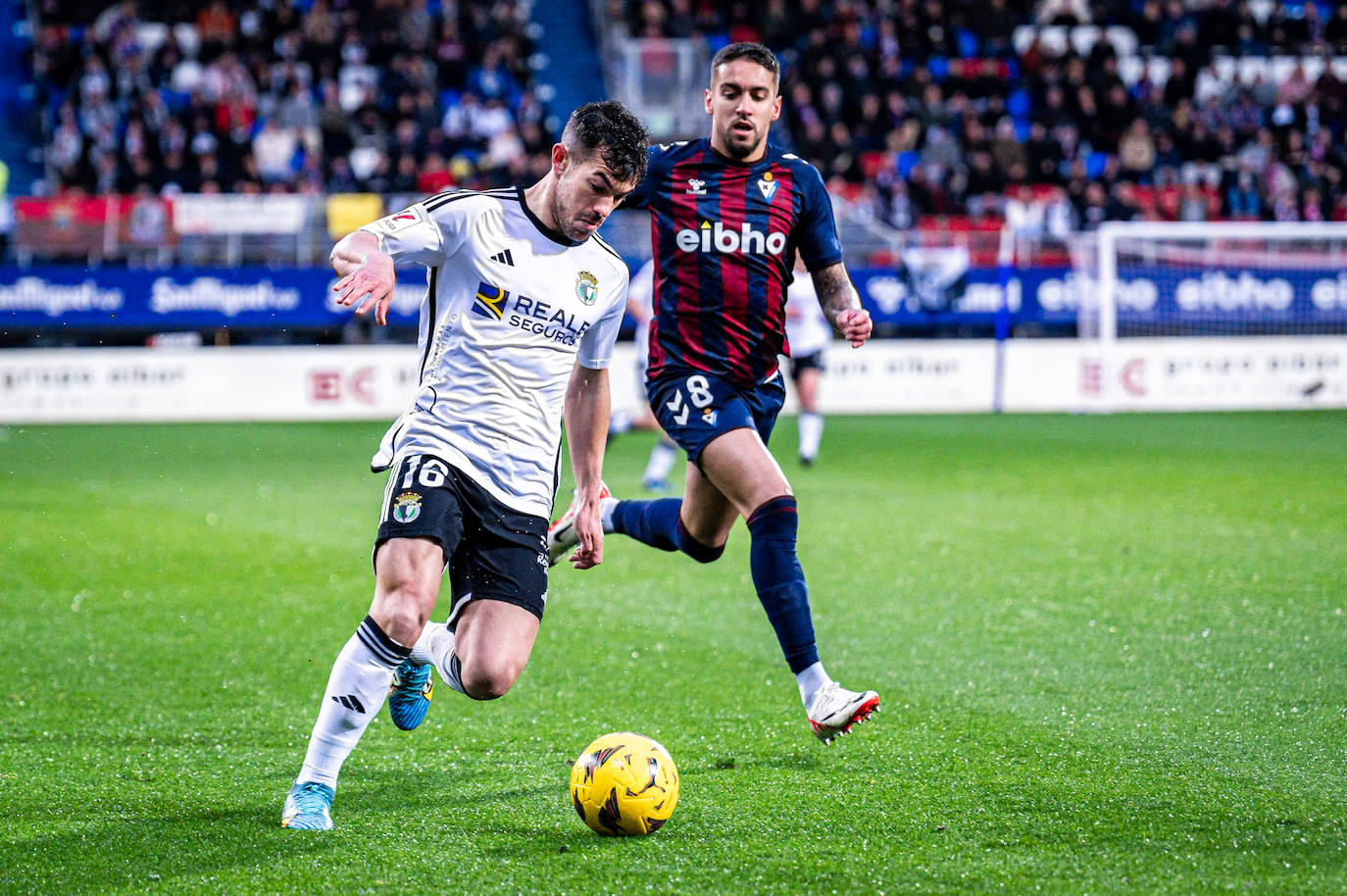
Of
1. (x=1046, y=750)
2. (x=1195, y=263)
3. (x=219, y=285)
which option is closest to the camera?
(x=1046, y=750)

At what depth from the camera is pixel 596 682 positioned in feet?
18.8

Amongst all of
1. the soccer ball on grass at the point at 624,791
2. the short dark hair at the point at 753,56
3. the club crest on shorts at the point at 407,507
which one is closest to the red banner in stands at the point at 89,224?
the short dark hair at the point at 753,56

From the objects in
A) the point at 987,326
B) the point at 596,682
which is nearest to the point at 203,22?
the point at 987,326

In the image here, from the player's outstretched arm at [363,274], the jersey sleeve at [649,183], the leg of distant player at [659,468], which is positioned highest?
the jersey sleeve at [649,183]

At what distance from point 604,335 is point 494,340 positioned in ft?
1.53

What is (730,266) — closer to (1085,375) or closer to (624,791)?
(624,791)

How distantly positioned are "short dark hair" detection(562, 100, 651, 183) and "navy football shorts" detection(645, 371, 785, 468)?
1.18m

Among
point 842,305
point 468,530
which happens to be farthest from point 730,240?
point 468,530

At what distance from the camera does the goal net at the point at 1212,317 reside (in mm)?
19016

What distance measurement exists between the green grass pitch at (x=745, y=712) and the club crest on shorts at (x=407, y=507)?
2.67 feet

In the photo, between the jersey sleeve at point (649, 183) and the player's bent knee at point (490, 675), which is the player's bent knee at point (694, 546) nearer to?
the jersey sleeve at point (649, 183)

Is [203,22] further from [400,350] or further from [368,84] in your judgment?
[400,350]

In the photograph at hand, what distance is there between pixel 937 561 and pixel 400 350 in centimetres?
1121

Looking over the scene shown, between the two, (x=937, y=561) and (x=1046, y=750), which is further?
(x=937, y=561)
